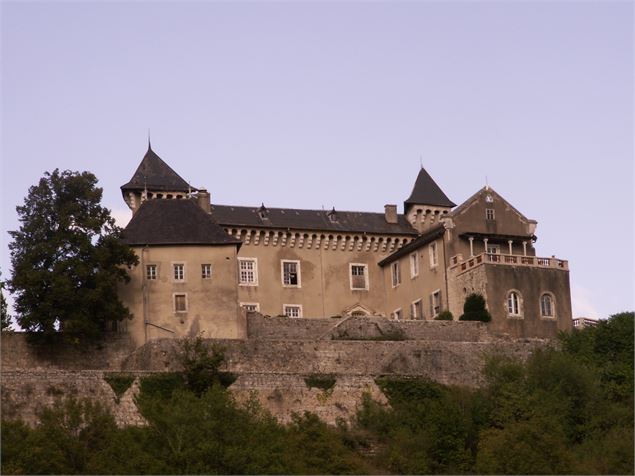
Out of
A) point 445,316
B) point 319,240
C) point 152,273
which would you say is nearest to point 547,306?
point 445,316

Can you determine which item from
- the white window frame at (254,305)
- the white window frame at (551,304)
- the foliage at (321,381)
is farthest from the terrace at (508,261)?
the foliage at (321,381)

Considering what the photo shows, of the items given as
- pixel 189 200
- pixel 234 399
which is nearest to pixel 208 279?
pixel 189 200

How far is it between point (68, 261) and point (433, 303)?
19.6 meters

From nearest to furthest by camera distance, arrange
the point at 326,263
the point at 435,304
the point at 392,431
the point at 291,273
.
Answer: the point at 392,431, the point at 435,304, the point at 291,273, the point at 326,263

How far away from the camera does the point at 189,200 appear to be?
82062 millimetres

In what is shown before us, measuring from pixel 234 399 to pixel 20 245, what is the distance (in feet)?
43.7

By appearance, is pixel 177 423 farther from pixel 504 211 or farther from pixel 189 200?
pixel 504 211

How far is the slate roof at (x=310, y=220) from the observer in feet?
287

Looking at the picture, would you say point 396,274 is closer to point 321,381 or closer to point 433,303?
point 433,303

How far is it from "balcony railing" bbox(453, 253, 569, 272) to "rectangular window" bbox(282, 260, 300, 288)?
8166 millimetres

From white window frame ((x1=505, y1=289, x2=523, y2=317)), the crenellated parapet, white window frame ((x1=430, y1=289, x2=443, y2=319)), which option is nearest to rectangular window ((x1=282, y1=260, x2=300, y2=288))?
the crenellated parapet

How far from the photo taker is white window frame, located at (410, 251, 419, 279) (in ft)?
285

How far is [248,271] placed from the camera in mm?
86562

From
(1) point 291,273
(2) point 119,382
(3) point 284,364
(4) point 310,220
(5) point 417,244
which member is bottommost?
(2) point 119,382
